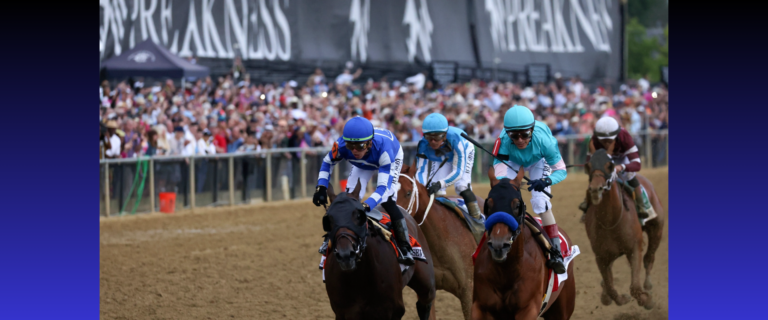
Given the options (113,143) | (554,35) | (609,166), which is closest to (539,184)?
(609,166)

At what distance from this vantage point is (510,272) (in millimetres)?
4711

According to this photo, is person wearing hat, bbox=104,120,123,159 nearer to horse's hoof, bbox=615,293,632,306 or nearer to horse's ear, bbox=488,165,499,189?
horse's hoof, bbox=615,293,632,306

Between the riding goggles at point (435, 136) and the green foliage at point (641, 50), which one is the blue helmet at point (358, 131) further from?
the green foliage at point (641, 50)

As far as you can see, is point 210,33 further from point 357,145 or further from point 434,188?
point 357,145

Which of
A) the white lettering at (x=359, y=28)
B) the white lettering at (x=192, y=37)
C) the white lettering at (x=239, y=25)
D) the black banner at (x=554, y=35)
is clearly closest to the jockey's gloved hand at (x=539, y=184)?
the white lettering at (x=192, y=37)

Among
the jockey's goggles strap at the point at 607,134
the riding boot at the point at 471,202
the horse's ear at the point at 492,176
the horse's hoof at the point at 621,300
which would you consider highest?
the jockey's goggles strap at the point at 607,134

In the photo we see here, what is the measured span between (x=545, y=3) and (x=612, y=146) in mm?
15931

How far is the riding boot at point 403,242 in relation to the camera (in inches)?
206

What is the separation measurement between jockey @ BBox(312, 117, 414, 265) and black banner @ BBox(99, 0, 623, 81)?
30.7 feet

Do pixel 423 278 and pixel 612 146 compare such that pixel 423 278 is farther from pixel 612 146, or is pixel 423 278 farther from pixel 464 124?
pixel 464 124

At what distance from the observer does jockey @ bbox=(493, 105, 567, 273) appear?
5.23m

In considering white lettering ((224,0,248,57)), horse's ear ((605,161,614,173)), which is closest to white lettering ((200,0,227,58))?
white lettering ((224,0,248,57))

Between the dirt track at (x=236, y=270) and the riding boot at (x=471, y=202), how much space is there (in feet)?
3.68

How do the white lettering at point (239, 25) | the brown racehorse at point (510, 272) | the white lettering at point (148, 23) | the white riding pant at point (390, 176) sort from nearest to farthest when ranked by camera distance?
1. the brown racehorse at point (510, 272)
2. the white riding pant at point (390, 176)
3. the white lettering at point (148, 23)
4. the white lettering at point (239, 25)
